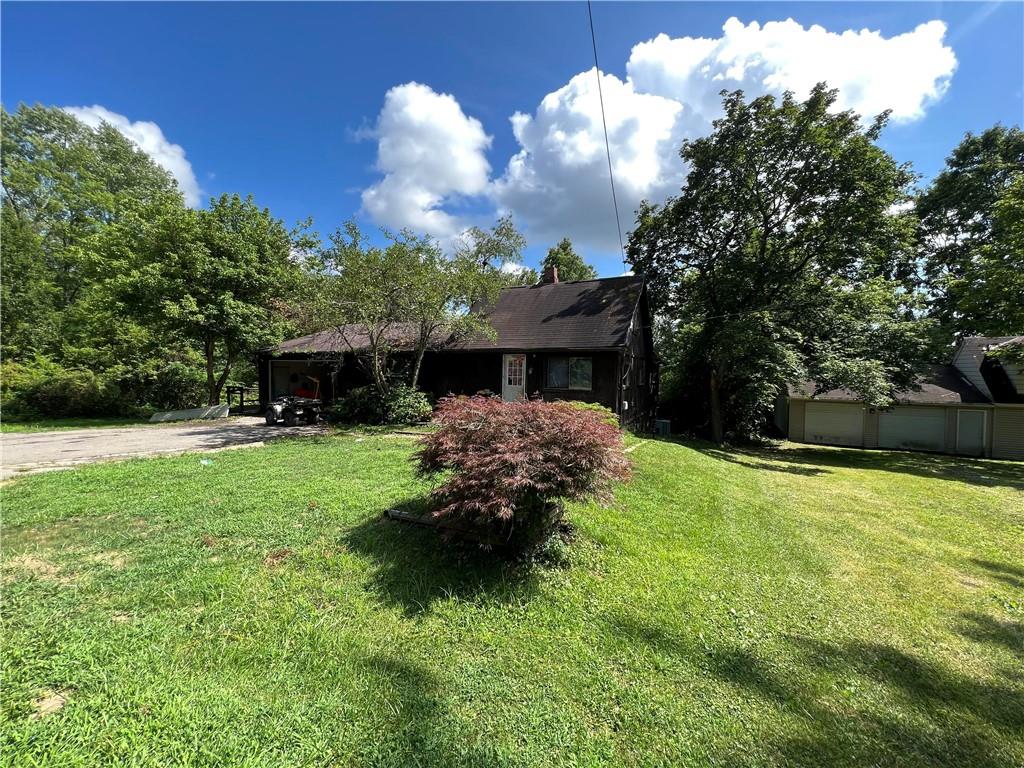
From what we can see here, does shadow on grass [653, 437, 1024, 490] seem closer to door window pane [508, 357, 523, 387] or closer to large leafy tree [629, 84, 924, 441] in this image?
large leafy tree [629, 84, 924, 441]

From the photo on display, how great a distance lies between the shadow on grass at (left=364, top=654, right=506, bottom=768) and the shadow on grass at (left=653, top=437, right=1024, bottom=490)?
11419 mm

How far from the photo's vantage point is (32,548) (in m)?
3.88

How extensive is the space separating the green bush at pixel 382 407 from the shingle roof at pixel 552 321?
1.87 metres

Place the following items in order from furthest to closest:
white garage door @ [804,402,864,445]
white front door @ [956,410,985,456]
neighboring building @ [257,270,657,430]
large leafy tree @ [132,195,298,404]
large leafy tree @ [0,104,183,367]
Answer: white garage door @ [804,402,864,445]
white front door @ [956,410,985,456]
large leafy tree @ [0,104,183,367]
large leafy tree @ [132,195,298,404]
neighboring building @ [257,270,657,430]

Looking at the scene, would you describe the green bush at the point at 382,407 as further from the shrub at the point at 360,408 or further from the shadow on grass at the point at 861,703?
the shadow on grass at the point at 861,703

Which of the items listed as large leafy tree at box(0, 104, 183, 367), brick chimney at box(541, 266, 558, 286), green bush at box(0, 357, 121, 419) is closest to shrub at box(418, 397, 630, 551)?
brick chimney at box(541, 266, 558, 286)

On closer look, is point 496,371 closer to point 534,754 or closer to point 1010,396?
point 534,754

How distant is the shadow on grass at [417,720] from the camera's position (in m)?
2.00

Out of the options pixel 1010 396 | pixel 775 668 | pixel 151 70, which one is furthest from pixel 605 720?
pixel 1010 396

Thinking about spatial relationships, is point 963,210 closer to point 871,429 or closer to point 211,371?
point 871,429

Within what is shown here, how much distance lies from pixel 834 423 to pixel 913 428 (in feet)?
9.38

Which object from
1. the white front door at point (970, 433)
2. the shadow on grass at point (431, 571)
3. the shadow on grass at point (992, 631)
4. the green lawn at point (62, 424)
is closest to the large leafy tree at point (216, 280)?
the green lawn at point (62, 424)

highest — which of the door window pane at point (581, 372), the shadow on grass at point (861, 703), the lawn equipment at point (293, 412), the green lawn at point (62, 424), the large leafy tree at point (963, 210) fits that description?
the large leafy tree at point (963, 210)

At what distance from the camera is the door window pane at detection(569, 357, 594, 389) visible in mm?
13969
